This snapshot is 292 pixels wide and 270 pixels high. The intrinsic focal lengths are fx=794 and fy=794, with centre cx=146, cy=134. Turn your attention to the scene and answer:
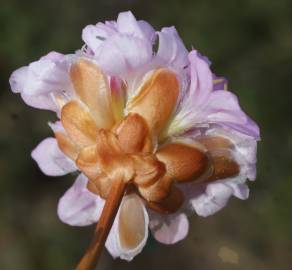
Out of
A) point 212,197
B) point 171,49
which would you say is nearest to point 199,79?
point 171,49

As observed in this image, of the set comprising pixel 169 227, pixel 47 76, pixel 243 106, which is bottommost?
pixel 243 106

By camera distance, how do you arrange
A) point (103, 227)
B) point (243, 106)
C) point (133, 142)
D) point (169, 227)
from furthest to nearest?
point (243, 106) → point (169, 227) → point (133, 142) → point (103, 227)

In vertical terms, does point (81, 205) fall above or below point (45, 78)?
below

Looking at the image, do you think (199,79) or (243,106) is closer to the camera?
(199,79)

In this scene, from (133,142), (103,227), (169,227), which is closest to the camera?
(103,227)

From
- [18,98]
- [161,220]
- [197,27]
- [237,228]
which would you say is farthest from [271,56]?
[161,220]

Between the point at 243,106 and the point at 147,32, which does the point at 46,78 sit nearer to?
the point at 147,32
